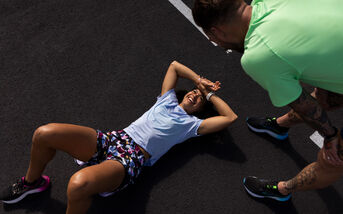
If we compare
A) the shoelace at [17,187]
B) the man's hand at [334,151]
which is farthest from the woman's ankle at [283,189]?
the shoelace at [17,187]

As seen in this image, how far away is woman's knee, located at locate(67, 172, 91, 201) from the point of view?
2.29 meters

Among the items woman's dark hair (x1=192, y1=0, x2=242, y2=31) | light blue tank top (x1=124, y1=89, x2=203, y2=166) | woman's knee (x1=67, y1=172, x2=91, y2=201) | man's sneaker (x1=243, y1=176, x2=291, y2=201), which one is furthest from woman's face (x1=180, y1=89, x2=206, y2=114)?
woman's dark hair (x1=192, y1=0, x2=242, y2=31)

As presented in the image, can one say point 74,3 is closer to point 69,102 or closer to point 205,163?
point 69,102

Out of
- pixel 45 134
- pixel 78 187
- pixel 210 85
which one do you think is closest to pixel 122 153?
pixel 78 187

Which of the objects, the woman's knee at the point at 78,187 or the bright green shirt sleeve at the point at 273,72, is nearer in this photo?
the bright green shirt sleeve at the point at 273,72

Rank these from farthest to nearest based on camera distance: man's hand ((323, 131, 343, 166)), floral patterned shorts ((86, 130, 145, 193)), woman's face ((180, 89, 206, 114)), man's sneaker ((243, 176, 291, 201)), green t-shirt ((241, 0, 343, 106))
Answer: woman's face ((180, 89, 206, 114)), man's sneaker ((243, 176, 291, 201)), floral patterned shorts ((86, 130, 145, 193)), man's hand ((323, 131, 343, 166)), green t-shirt ((241, 0, 343, 106))

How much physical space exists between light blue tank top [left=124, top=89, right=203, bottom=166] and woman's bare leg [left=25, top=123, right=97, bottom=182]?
48cm

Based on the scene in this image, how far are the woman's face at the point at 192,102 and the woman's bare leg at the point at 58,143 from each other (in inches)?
41.2

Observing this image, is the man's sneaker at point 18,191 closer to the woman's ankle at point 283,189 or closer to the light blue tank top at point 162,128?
the light blue tank top at point 162,128

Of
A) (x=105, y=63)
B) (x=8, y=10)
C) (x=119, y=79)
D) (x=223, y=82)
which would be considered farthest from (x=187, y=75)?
(x=8, y=10)

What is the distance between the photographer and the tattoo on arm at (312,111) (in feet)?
5.90

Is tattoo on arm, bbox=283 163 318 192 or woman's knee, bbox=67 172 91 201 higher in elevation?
woman's knee, bbox=67 172 91 201

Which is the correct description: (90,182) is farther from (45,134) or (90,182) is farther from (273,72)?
(273,72)

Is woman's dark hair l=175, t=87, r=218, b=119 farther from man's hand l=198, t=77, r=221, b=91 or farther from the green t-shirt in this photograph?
the green t-shirt
